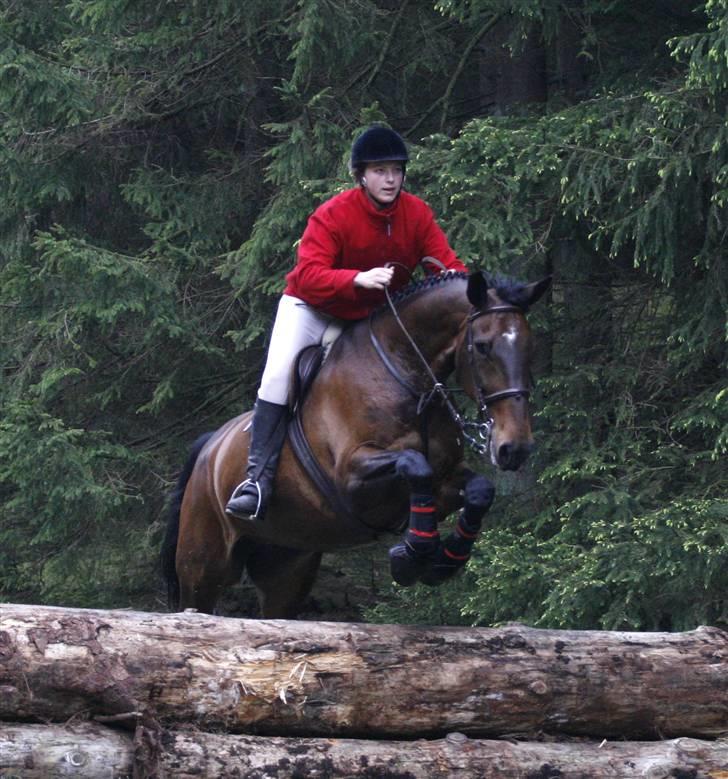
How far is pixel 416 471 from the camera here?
17.6ft

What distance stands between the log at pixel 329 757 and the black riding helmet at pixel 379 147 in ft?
8.77

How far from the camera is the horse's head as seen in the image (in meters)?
5.27

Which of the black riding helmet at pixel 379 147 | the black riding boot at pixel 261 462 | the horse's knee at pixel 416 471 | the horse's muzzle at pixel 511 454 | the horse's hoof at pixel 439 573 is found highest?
the black riding helmet at pixel 379 147

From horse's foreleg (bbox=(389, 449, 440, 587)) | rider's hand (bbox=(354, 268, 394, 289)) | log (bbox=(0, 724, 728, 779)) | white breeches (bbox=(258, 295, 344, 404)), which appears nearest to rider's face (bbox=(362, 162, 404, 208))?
rider's hand (bbox=(354, 268, 394, 289))

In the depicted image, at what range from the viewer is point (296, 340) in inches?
254

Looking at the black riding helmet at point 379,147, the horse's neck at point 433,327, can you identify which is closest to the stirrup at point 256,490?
the horse's neck at point 433,327

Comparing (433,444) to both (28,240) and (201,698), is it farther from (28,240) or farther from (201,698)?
(28,240)

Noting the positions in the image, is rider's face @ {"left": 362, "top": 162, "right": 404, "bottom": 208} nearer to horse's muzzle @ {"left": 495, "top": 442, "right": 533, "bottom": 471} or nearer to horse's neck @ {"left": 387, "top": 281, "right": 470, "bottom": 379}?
horse's neck @ {"left": 387, "top": 281, "right": 470, "bottom": 379}

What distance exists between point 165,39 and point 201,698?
7639 mm

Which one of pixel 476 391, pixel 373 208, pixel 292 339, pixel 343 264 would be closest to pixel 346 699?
pixel 476 391

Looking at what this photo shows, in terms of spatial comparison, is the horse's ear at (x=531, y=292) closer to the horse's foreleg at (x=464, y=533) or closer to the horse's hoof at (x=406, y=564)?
the horse's foreleg at (x=464, y=533)

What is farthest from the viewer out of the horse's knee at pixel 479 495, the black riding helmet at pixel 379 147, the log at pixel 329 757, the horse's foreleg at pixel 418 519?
the black riding helmet at pixel 379 147

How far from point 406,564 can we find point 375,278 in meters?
1.32

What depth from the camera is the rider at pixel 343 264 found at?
602 cm
